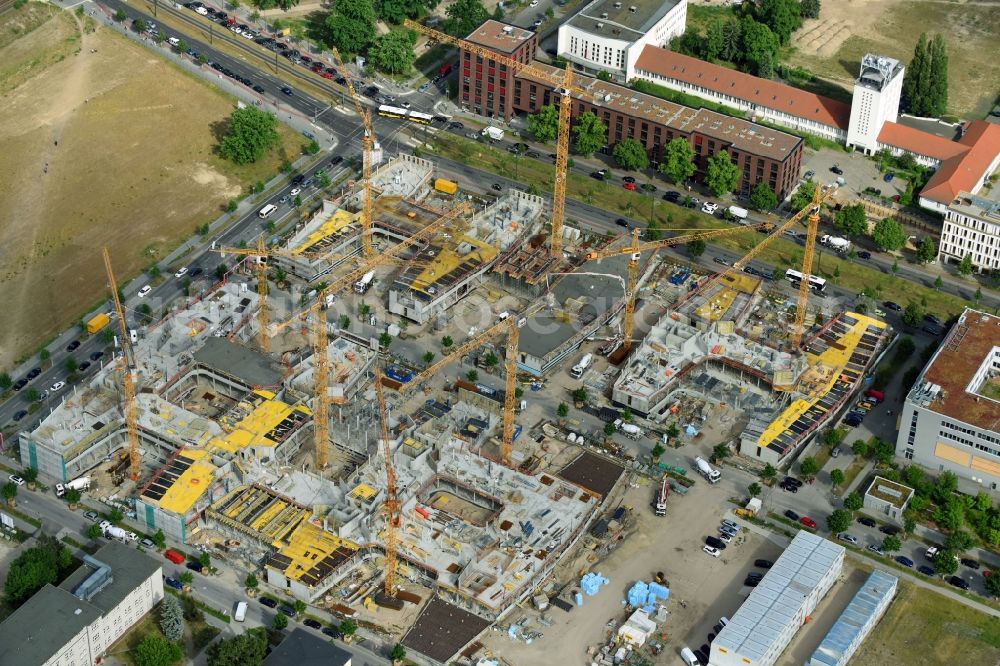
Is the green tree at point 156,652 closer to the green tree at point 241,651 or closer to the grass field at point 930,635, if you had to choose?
the green tree at point 241,651

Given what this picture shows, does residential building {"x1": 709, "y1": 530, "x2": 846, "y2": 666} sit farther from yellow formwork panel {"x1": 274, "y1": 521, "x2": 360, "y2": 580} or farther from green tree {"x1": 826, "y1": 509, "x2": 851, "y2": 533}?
yellow formwork panel {"x1": 274, "y1": 521, "x2": 360, "y2": 580}

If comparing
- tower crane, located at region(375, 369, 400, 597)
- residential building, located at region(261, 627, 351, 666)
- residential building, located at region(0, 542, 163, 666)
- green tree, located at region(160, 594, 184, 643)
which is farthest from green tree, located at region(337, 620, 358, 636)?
residential building, located at region(0, 542, 163, 666)

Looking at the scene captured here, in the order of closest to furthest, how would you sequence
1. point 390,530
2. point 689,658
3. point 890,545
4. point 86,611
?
point 86,611 → point 689,658 → point 390,530 → point 890,545

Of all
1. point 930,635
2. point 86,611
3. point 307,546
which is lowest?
point 930,635

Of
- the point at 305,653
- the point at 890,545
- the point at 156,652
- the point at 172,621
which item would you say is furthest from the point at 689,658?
the point at 156,652

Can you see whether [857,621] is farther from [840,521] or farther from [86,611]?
[86,611]

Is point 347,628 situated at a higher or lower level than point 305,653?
lower

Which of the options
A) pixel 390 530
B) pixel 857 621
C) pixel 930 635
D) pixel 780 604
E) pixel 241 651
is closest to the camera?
pixel 241 651
